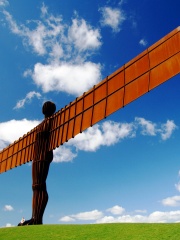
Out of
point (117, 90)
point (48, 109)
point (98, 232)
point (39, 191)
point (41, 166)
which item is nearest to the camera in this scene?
point (98, 232)

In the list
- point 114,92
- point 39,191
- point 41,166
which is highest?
point 114,92

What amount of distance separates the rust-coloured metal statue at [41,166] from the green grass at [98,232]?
111cm

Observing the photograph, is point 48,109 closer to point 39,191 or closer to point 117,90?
point 39,191

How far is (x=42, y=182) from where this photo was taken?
12820 millimetres

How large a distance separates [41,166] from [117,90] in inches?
175

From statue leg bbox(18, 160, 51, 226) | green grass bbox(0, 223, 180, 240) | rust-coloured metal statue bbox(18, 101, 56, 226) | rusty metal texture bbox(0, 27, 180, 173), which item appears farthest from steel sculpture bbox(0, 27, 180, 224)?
green grass bbox(0, 223, 180, 240)

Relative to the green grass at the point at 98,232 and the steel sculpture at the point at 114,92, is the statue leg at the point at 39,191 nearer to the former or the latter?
the steel sculpture at the point at 114,92

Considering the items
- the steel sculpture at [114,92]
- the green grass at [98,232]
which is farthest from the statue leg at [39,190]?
the green grass at [98,232]

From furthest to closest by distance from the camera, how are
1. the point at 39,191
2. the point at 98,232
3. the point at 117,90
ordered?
1. the point at 39,191
2. the point at 117,90
3. the point at 98,232

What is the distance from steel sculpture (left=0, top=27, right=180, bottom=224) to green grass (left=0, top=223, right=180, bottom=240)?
332cm

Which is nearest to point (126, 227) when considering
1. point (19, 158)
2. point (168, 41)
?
point (168, 41)

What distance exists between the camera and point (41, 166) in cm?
1301

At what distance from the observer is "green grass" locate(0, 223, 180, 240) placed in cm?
895

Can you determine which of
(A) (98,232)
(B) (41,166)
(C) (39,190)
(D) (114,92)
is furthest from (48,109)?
(A) (98,232)
